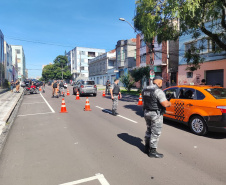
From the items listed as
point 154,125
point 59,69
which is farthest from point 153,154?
point 59,69

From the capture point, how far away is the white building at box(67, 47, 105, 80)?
233ft

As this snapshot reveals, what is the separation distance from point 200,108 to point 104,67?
146 feet

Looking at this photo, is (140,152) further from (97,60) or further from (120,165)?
(97,60)

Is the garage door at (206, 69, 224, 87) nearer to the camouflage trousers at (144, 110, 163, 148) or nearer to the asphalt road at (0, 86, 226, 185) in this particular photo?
the asphalt road at (0, 86, 226, 185)

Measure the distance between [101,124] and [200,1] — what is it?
685 centimetres

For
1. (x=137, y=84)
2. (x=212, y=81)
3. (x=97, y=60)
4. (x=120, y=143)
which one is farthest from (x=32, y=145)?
(x=97, y=60)

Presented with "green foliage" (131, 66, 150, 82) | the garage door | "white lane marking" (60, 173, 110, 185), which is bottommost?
"white lane marking" (60, 173, 110, 185)

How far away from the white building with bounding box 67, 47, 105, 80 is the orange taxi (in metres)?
64.0

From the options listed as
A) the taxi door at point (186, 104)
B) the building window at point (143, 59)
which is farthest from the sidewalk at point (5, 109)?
the building window at point (143, 59)

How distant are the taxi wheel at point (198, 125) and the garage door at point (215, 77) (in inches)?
543

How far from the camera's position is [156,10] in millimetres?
8438

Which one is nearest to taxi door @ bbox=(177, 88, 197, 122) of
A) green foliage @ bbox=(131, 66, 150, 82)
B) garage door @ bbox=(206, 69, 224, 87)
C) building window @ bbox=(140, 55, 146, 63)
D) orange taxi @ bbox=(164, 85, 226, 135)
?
orange taxi @ bbox=(164, 85, 226, 135)

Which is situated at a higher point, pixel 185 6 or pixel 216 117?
pixel 185 6

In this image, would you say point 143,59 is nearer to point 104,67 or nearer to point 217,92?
point 104,67
